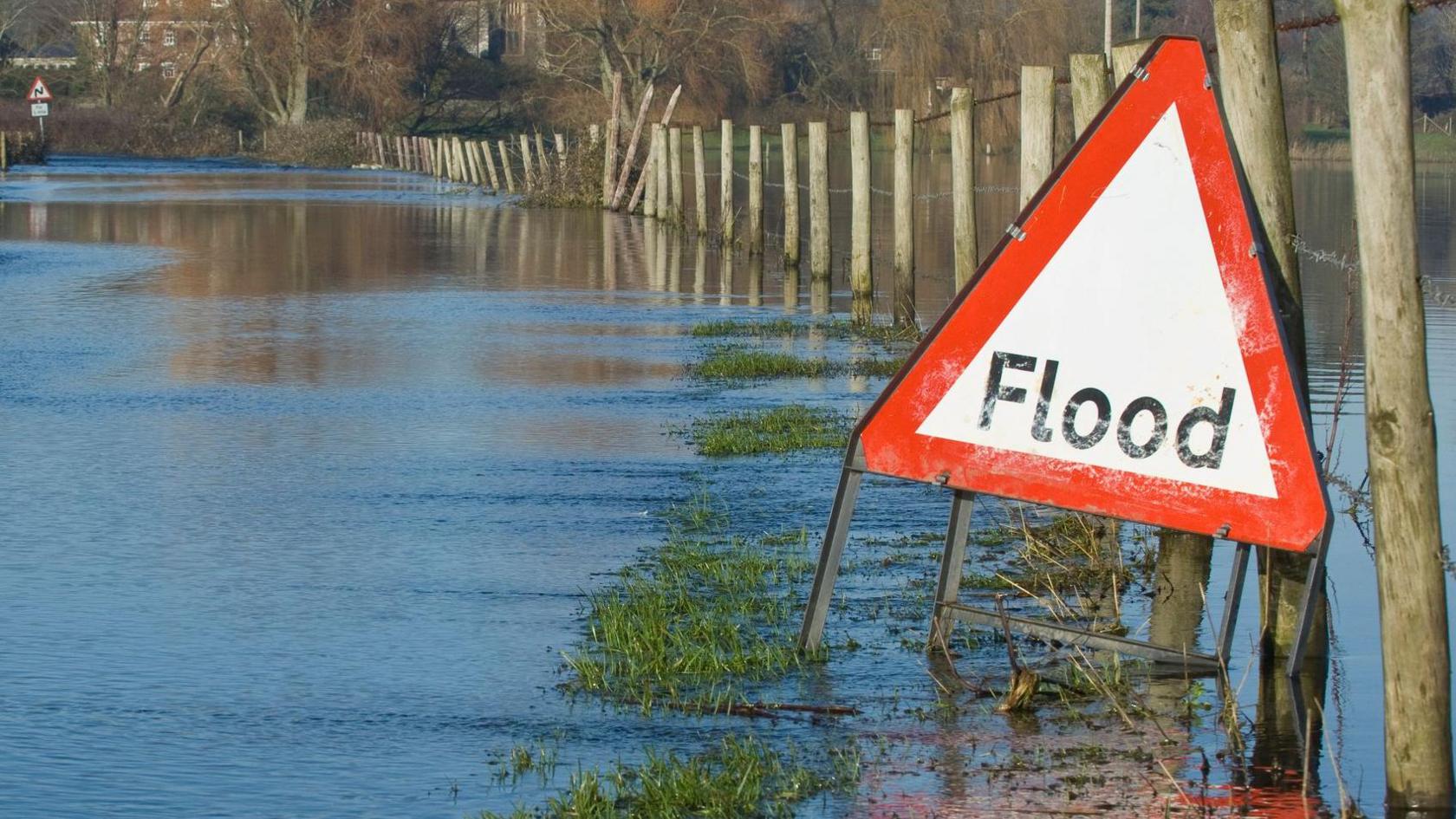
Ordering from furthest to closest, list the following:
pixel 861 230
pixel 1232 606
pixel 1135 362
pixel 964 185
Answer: pixel 861 230, pixel 964 185, pixel 1232 606, pixel 1135 362

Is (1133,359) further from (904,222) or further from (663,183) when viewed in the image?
(663,183)

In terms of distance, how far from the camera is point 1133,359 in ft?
Result: 19.8

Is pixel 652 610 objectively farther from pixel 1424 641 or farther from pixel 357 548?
pixel 1424 641

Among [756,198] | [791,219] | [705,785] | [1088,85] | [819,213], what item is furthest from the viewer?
[756,198]

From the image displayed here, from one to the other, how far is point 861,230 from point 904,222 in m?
1.42

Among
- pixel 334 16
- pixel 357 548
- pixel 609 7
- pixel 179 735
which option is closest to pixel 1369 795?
pixel 179 735

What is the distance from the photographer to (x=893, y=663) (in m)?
6.93

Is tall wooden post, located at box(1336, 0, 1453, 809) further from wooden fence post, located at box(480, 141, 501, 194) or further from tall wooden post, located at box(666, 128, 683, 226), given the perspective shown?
wooden fence post, located at box(480, 141, 501, 194)

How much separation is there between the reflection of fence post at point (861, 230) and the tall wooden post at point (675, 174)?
13.7m

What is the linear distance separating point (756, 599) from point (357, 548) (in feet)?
6.05

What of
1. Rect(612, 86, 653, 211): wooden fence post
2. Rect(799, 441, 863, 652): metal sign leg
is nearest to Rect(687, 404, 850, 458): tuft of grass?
Rect(799, 441, 863, 652): metal sign leg

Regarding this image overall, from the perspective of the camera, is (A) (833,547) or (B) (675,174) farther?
(B) (675,174)

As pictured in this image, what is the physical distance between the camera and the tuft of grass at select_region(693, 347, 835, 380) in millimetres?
14984

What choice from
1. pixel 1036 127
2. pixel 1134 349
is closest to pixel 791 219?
pixel 1036 127
